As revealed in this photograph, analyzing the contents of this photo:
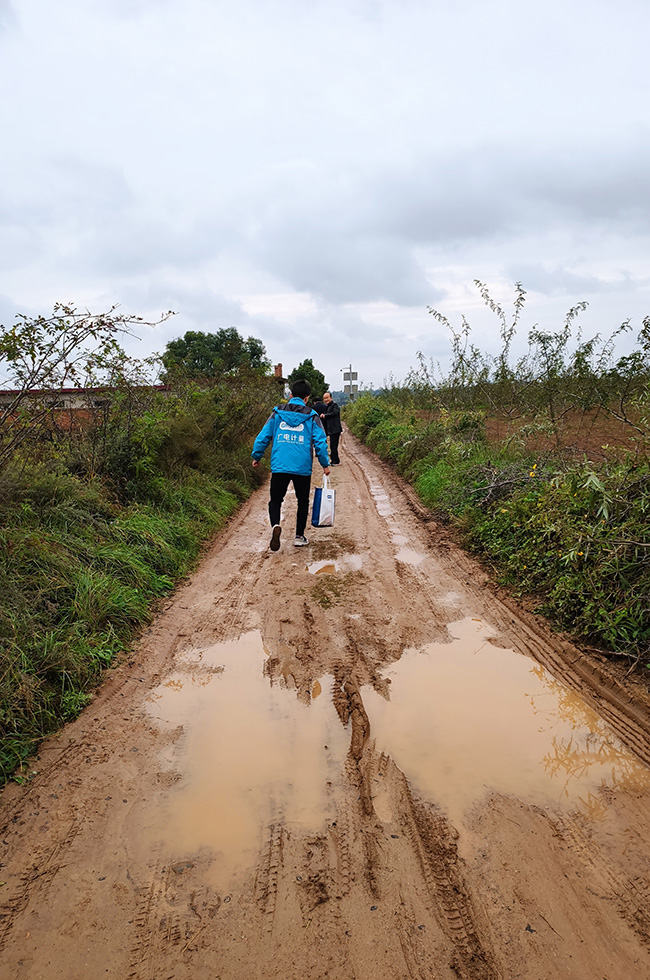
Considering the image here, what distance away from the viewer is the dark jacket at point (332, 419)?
12315 mm

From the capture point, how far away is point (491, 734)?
9.79 feet

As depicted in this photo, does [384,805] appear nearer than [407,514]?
Yes

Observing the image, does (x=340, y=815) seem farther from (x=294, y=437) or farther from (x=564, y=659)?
(x=294, y=437)

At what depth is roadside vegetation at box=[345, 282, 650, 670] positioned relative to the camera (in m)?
→ 3.87

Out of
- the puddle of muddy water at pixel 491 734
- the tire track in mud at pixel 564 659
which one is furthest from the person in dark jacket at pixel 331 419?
the puddle of muddy water at pixel 491 734

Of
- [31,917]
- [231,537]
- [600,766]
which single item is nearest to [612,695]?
[600,766]

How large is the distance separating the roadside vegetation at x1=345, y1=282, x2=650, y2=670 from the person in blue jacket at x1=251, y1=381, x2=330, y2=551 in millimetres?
2156

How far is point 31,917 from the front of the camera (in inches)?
77.3

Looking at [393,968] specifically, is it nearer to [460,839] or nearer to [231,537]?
[460,839]

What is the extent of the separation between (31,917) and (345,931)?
1184mm

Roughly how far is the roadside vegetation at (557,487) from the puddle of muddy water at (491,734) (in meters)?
0.67

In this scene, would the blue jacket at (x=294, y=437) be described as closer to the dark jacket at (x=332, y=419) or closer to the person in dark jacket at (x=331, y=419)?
the person in dark jacket at (x=331, y=419)

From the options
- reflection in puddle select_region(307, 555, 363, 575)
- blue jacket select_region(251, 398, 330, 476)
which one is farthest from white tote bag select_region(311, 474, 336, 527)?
reflection in puddle select_region(307, 555, 363, 575)

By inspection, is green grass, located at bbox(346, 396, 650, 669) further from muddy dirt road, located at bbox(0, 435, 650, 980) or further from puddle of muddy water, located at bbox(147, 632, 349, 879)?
puddle of muddy water, located at bbox(147, 632, 349, 879)
